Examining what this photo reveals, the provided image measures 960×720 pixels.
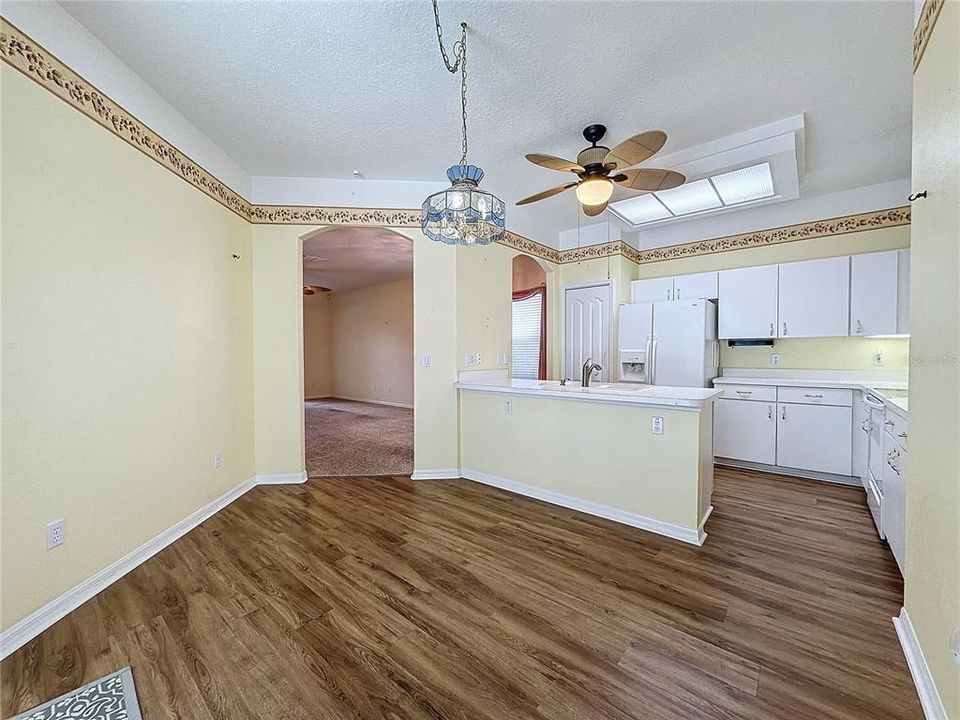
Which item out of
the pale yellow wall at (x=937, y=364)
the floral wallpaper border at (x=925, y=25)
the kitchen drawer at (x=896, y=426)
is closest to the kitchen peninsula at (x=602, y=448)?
the kitchen drawer at (x=896, y=426)

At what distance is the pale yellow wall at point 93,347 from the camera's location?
1634 mm

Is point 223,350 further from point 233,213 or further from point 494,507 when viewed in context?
point 494,507

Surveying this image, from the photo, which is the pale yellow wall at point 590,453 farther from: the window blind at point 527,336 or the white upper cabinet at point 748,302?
the window blind at point 527,336

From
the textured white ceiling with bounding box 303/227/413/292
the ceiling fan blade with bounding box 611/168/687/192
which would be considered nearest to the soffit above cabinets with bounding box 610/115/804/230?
the ceiling fan blade with bounding box 611/168/687/192

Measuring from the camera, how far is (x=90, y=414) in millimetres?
1950

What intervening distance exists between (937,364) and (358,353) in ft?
30.1

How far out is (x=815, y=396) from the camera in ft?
11.6

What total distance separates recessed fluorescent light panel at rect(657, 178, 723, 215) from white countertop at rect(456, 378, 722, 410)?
5.63 feet

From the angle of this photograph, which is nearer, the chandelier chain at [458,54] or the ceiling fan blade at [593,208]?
the chandelier chain at [458,54]

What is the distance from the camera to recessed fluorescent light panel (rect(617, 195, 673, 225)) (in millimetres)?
3576

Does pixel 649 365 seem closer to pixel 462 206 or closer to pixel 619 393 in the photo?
pixel 619 393

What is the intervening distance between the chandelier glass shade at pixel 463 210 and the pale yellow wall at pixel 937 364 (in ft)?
5.49

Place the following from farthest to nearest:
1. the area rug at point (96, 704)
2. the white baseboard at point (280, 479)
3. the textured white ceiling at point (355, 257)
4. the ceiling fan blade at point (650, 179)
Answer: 1. the textured white ceiling at point (355, 257)
2. the white baseboard at point (280, 479)
3. the ceiling fan blade at point (650, 179)
4. the area rug at point (96, 704)

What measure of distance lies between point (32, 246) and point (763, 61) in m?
3.66
